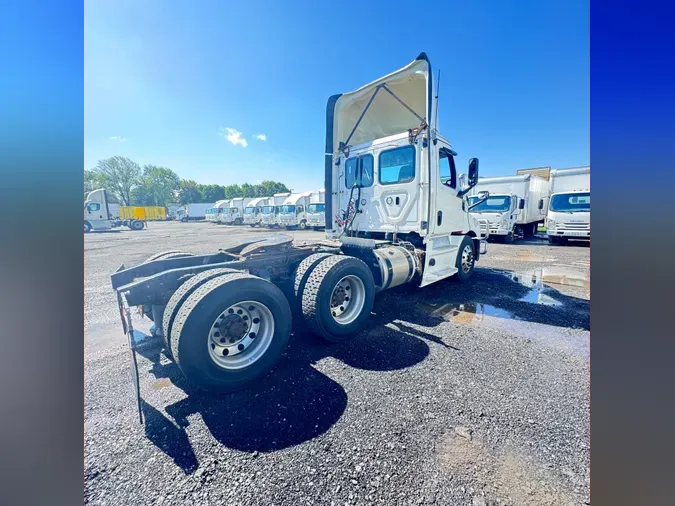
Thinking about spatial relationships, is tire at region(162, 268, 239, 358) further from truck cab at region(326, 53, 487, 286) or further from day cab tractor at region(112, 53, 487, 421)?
truck cab at region(326, 53, 487, 286)

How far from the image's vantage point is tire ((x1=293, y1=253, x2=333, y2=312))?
3.58 m

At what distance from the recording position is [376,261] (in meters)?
4.57

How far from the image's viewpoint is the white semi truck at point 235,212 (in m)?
37.9

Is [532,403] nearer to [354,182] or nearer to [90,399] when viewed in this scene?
[90,399]

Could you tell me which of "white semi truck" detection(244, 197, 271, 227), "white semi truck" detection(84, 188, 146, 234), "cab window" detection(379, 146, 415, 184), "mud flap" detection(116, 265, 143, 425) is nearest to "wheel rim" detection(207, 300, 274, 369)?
"mud flap" detection(116, 265, 143, 425)

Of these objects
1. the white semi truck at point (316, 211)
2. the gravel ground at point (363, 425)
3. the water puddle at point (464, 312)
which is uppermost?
the white semi truck at point (316, 211)

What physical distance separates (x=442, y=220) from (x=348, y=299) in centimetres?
280

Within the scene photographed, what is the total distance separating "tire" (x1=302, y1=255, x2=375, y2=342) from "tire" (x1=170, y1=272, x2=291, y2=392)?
517mm

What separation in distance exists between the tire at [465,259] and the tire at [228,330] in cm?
480

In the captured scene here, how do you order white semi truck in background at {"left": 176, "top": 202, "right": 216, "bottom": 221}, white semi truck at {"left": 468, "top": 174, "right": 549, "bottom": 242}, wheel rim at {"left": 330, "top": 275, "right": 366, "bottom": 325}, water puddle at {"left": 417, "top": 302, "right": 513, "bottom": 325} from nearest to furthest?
wheel rim at {"left": 330, "top": 275, "right": 366, "bottom": 325} < water puddle at {"left": 417, "top": 302, "right": 513, "bottom": 325} < white semi truck at {"left": 468, "top": 174, "right": 549, "bottom": 242} < white semi truck in background at {"left": 176, "top": 202, "right": 216, "bottom": 221}

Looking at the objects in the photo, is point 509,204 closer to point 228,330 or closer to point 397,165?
point 397,165

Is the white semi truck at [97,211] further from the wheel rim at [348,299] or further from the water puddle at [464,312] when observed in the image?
the water puddle at [464,312]

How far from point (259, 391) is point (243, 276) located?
112cm

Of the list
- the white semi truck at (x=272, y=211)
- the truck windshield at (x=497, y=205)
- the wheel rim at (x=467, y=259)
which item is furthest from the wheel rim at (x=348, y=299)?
the white semi truck at (x=272, y=211)
